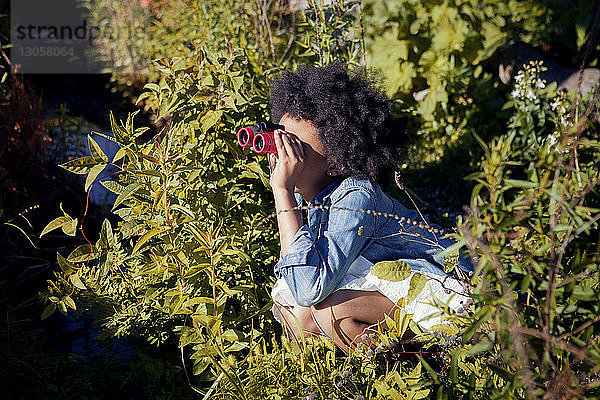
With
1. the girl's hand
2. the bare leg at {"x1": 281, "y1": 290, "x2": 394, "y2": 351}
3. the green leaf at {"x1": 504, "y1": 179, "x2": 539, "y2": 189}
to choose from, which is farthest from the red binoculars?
the green leaf at {"x1": 504, "y1": 179, "x2": 539, "y2": 189}

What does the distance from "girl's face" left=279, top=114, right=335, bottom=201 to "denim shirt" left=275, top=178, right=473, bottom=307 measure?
5 cm

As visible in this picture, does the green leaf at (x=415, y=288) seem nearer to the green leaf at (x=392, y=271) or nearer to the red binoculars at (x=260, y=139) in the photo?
the green leaf at (x=392, y=271)

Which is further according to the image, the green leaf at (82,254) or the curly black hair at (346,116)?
the curly black hair at (346,116)

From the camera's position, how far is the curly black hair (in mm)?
1951

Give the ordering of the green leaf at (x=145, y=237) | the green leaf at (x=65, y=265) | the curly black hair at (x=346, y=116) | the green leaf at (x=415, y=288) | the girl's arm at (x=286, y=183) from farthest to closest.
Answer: the curly black hair at (x=346, y=116)
the girl's arm at (x=286, y=183)
the green leaf at (x=65, y=265)
the green leaf at (x=145, y=237)
the green leaf at (x=415, y=288)

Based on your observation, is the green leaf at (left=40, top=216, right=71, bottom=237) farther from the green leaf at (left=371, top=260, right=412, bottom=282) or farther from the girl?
the green leaf at (left=371, top=260, right=412, bottom=282)

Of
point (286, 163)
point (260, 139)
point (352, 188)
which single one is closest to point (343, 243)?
point (352, 188)

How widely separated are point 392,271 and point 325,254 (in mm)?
368

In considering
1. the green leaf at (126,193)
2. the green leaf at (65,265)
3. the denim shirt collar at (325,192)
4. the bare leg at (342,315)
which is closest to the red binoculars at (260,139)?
the denim shirt collar at (325,192)

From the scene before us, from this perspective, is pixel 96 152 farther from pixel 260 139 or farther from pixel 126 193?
pixel 260 139

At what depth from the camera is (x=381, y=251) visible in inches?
77.9

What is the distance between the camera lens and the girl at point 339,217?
180cm

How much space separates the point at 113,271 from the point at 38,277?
785 mm

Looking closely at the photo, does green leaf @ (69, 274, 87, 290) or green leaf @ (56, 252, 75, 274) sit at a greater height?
A: green leaf @ (56, 252, 75, 274)
